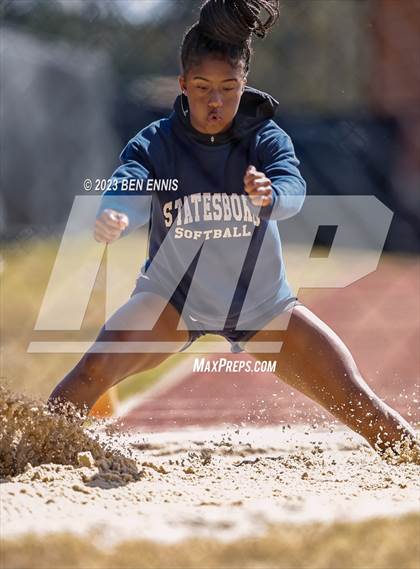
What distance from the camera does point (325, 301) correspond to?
6.40 meters

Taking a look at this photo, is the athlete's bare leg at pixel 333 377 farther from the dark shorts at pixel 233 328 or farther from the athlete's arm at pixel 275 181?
the athlete's arm at pixel 275 181

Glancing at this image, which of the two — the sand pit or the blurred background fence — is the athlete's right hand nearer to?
the sand pit

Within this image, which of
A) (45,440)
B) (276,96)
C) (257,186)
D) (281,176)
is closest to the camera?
(257,186)

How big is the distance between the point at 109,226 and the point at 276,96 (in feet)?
18.3

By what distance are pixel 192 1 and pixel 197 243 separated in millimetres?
3425

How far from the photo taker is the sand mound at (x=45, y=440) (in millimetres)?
2545

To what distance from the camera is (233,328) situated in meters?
2.92

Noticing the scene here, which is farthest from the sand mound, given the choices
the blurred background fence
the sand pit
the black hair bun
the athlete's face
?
the blurred background fence

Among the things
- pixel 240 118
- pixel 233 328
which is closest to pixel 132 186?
pixel 240 118

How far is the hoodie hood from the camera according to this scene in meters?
2.85

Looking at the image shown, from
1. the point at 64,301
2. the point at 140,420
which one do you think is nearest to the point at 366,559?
the point at 140,420

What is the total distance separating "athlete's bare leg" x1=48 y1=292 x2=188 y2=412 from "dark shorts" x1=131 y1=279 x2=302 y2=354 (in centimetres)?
2

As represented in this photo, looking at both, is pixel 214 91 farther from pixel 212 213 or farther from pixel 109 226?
pixel 109 226

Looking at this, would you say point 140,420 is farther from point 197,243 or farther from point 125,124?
point 125,124
